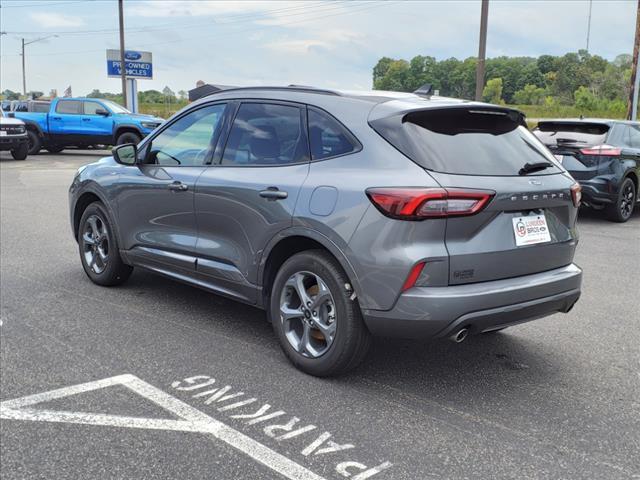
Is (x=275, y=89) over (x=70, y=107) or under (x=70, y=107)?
over

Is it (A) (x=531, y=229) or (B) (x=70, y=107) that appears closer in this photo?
(A) (x=531, y=229)

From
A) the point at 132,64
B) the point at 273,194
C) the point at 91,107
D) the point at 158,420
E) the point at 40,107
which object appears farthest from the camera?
the point at 132,64

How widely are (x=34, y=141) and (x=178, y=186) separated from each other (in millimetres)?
21215

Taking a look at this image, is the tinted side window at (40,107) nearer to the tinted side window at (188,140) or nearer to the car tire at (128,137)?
the car tire at (128,137)

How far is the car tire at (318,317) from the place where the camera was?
3721mm

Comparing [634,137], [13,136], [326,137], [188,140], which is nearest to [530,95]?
[13,136]

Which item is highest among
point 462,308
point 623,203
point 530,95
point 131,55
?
point 131,55

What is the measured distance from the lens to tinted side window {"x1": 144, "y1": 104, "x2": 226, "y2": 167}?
189 inches

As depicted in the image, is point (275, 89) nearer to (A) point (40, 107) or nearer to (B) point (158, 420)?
(B) point (158, 420)

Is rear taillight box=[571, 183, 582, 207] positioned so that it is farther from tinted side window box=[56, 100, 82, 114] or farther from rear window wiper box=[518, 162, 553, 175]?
tinted side window box=[56, 100, 82, 114]

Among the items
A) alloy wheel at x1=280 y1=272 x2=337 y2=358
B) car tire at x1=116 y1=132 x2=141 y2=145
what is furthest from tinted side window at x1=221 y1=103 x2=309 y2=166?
car tire at x1=116 y1=132 x2=141 y2=145

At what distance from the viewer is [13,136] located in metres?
21.1

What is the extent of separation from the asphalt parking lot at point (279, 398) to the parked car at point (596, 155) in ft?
16.4

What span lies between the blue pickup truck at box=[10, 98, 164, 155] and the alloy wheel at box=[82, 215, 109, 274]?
55.9 feet
